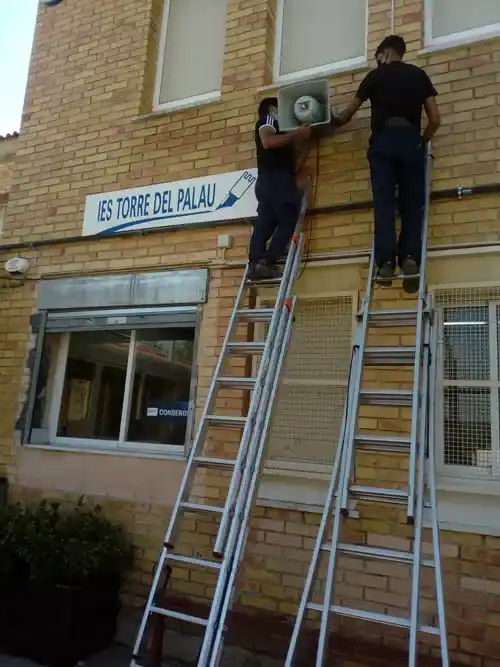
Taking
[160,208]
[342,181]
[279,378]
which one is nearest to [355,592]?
[279,378]

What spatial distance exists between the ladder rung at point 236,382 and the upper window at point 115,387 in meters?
1.03

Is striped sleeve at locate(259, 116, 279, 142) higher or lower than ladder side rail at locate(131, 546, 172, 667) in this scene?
higher

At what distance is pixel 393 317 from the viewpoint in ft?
11.3

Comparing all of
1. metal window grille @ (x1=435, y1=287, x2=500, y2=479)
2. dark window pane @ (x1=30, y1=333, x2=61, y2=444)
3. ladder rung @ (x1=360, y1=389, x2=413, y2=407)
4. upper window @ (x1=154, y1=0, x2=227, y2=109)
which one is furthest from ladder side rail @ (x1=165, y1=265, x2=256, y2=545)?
upper window @ (x1=154, y1=0, x2=227, y2=109)

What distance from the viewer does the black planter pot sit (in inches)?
160

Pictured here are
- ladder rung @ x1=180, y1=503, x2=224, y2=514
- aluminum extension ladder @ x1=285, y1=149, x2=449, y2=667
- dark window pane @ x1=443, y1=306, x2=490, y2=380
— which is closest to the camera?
aluminum extension ladder @ x1=285, y1=149, x2=449, y2=667

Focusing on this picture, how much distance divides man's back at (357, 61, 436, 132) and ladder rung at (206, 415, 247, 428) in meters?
2.12

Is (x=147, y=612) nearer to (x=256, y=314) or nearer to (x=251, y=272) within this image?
(x=256, y=314)

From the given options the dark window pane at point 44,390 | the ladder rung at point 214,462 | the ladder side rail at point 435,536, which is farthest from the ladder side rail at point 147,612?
the dark window pane at point 44,390

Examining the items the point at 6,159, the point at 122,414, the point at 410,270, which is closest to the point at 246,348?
the point at 410,270

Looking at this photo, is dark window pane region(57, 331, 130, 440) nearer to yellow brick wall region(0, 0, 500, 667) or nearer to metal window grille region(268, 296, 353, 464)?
yellow brick wall region(0, 0, 500, 667)

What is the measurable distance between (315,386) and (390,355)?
111 cm

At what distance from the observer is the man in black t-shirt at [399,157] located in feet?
11.9

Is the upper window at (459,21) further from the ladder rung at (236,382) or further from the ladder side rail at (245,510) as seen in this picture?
the ladder rung at (236,382)
